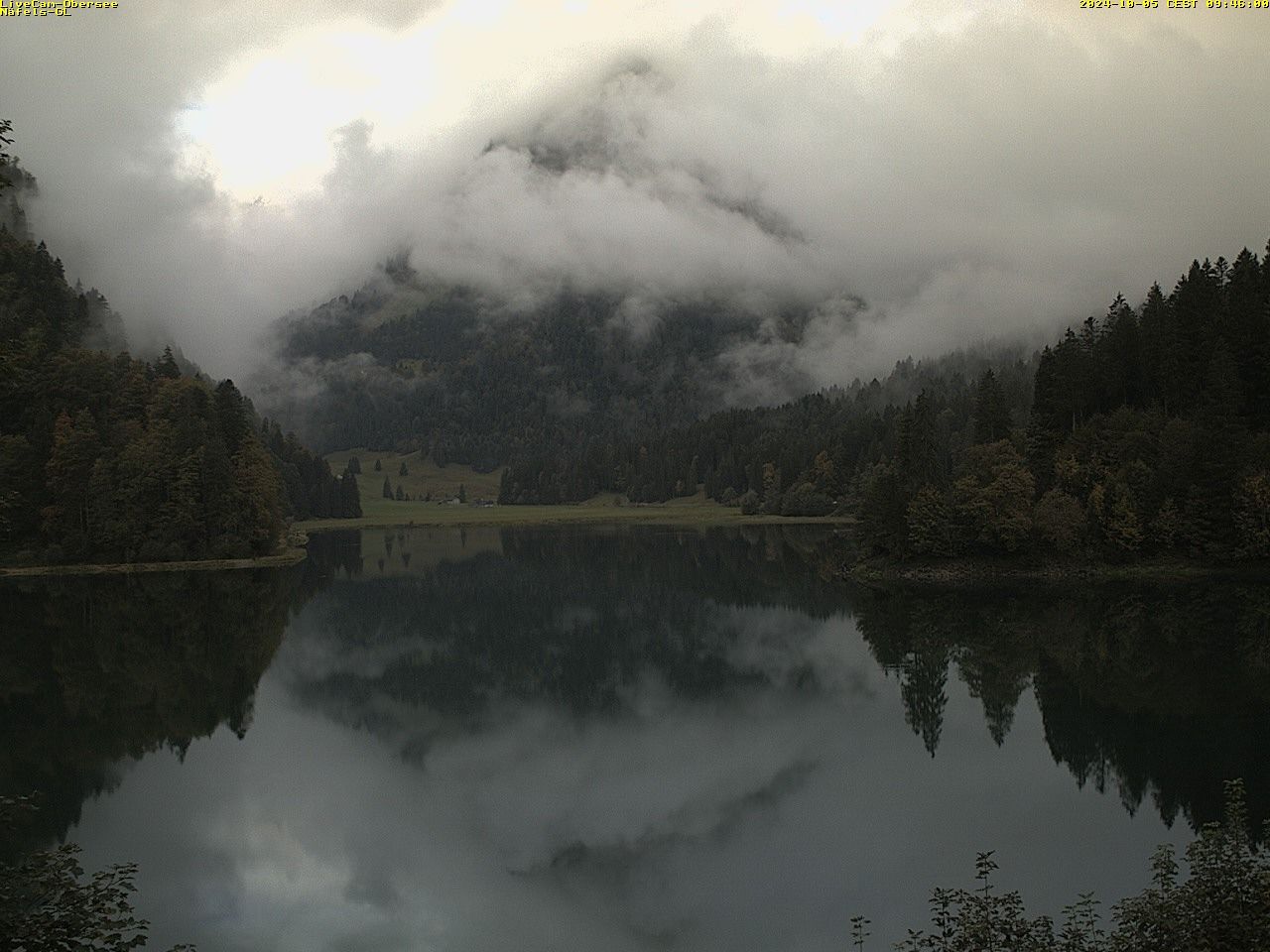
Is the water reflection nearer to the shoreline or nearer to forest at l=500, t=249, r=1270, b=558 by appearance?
the shoreline

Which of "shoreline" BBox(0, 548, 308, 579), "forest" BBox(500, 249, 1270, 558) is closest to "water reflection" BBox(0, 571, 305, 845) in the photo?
"shoreline" BBox(0, 548, 308, 579)

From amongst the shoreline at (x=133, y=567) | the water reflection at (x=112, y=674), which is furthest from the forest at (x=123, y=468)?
the water reflection at (x=112, y=674)

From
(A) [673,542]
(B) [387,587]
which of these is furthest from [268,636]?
(A) [673,542]

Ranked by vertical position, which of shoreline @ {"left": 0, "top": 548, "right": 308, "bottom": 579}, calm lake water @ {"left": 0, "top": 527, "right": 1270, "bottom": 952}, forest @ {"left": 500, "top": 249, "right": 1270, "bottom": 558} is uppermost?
forest @ {"left": 500, "top": 249, "right": 1270, "bottom": 558}

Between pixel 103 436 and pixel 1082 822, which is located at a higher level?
pixel 103 436

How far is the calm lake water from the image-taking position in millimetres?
21922

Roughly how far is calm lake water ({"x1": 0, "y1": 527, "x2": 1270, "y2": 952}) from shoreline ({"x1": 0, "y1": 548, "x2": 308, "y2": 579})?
33673mm

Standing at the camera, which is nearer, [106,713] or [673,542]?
[106,713]

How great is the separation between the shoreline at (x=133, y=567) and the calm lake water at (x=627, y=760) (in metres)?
33.7

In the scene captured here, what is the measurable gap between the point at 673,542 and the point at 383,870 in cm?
11888

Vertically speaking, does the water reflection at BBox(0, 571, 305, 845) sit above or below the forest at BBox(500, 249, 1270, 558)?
below

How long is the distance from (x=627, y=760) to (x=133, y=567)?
87239mm

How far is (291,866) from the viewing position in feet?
80.1

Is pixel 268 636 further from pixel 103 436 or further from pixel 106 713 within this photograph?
pixel 103 436
